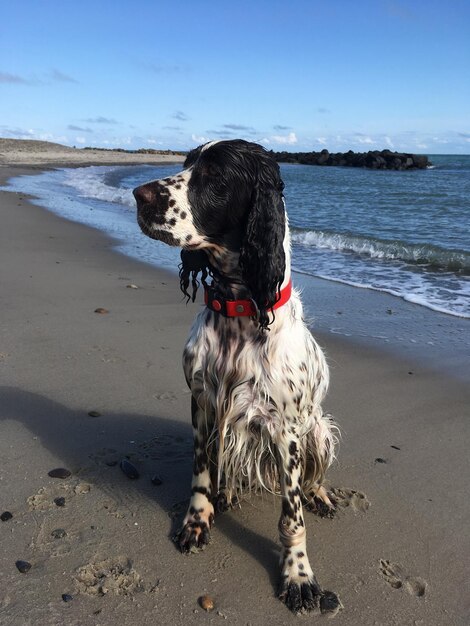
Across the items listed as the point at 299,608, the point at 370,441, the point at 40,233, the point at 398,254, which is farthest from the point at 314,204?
the point at 299,608

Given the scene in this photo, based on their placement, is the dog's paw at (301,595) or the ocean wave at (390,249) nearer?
the dog's paw at (301,595)

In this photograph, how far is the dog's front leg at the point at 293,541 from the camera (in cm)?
259

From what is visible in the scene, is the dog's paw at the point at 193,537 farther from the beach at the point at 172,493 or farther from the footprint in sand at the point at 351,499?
the footprint in sand at the point at 351,499

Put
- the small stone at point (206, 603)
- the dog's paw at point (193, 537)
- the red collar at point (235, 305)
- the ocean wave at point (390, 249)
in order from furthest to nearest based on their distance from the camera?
the ocean wave at point (390, 249)
the dog's paw at point (193, 537)
the red collar at point (235, 305)
the small stone at point (206, 603)

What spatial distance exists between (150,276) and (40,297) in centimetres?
188

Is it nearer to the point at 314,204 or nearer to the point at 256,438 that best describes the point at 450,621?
the point at 256,438

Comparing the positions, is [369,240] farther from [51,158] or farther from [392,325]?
[51,158]

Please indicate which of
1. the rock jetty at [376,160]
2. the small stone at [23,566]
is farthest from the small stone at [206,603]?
the rock jetty at [376,160]

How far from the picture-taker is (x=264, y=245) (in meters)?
2.62

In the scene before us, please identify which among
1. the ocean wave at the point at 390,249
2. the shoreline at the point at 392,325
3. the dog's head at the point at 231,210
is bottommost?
the ocean wave at the point at 390,249

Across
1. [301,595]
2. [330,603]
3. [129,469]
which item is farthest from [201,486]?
[330,603]

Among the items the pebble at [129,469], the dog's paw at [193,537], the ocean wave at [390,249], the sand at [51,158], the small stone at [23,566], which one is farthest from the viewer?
the sand at [51,158]

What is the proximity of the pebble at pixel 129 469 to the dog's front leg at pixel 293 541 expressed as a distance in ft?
3.22

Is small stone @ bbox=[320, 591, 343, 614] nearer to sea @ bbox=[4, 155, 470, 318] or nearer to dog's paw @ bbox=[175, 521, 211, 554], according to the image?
dog's paw @ bbox=[175, 521, 211, 554]
